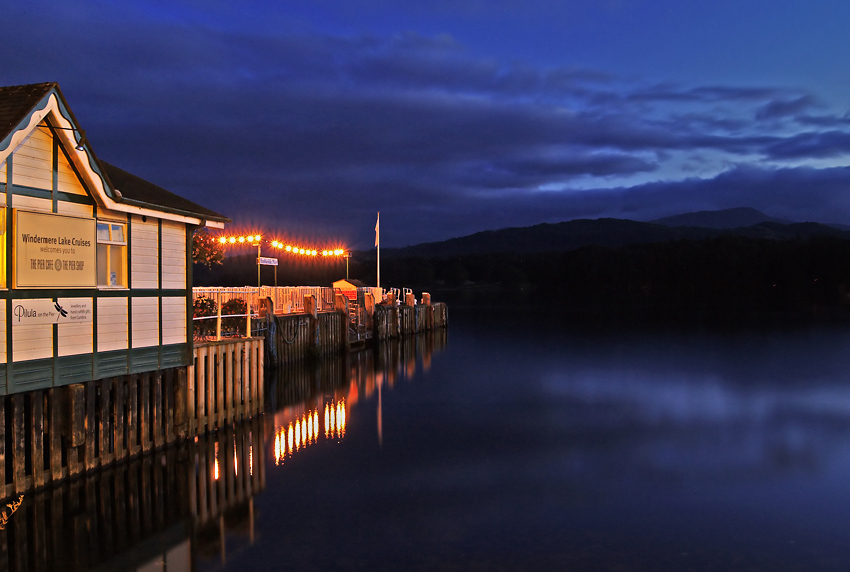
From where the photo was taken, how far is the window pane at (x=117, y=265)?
11414 millimetres

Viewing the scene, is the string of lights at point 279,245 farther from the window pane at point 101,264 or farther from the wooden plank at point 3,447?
the wooden plank at point 3,447

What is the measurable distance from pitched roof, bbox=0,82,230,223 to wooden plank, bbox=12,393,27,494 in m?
3.27

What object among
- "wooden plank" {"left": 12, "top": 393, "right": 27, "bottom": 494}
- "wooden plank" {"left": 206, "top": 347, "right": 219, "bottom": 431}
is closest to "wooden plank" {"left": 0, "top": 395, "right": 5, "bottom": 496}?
"wooden plank" {"left": 12, "top": 393, "right": 27, "bottom": 494}

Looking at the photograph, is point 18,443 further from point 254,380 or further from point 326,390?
point 326,390

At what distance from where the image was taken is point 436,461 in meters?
14.1

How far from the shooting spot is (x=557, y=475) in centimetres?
1316

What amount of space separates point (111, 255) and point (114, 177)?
1.51 m

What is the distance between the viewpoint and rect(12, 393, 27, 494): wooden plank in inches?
376

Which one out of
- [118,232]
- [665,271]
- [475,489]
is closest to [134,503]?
[118,232]

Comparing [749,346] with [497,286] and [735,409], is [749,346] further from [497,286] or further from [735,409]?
[497,286]

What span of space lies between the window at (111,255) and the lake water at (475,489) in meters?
3.12

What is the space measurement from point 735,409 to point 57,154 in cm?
1927

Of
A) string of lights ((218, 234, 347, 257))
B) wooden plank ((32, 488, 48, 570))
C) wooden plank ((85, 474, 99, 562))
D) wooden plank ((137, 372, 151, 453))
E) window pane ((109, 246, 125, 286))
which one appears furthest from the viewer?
string of lights ((218, 234, 347, 257))

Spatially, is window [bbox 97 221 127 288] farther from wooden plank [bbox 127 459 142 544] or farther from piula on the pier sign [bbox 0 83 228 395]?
wooden plank [bbox 127 459 142 544]
